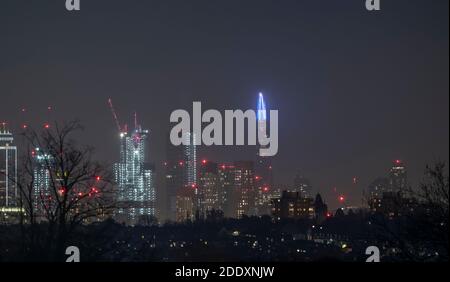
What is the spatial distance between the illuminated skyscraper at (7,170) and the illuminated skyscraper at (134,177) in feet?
6.88

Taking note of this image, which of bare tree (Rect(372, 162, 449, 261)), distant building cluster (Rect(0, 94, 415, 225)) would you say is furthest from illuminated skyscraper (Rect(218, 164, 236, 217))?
bare tree (Rect(372, 162, 449, 261))

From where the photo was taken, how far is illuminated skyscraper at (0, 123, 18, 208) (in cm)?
1554

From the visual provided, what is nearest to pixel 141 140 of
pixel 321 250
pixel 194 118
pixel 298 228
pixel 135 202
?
pixel 135 202

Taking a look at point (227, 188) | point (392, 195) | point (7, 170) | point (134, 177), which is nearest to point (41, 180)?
point (7, 170)

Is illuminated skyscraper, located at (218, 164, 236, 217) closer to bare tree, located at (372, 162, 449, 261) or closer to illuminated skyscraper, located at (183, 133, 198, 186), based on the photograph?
illuminated skyscraper, located at (183, 133, 198, 186)

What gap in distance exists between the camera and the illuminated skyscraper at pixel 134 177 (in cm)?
1655

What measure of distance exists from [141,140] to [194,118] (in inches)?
180

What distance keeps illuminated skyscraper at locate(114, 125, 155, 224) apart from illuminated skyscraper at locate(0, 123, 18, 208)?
2.10 meters

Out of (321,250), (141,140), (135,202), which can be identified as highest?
(141,140)

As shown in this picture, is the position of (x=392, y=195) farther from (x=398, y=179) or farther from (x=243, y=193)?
(x=243, y=193)
